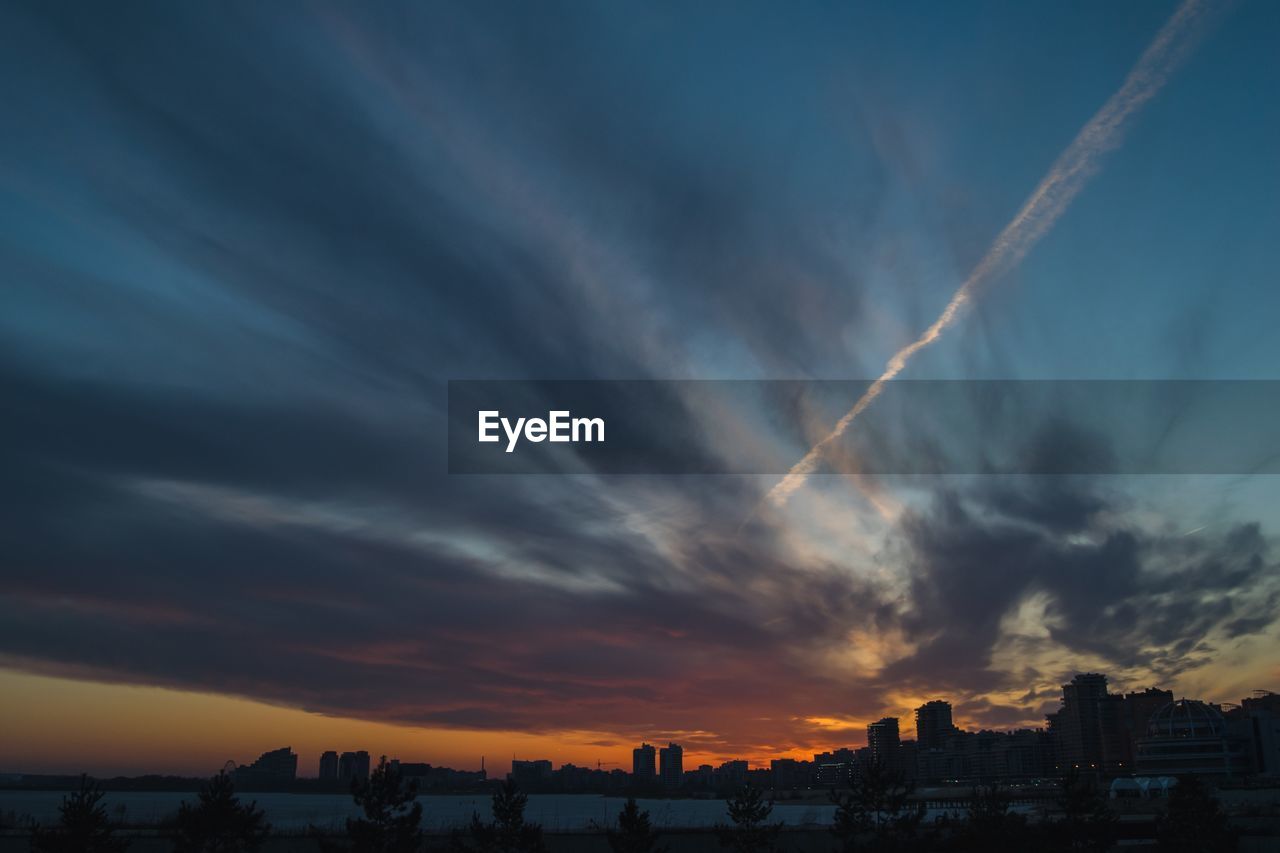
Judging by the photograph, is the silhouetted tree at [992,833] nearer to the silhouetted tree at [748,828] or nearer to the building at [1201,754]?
the silhouetted tree at [748,828]

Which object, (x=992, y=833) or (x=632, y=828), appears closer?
(x=632, y=828)

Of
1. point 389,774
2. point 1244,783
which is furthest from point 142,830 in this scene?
point 1244,783

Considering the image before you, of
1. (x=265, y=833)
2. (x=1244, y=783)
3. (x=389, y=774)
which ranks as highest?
(x=389, y=774)

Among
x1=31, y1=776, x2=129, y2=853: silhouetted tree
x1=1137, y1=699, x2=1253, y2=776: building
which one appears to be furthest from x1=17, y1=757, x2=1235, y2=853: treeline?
x1=1137, y1=699, x2=1253, y2=776: building

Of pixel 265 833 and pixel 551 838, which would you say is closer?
pixel 265 833

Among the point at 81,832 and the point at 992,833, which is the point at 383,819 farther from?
the point at 992,833

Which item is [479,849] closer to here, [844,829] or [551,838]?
[551,838]

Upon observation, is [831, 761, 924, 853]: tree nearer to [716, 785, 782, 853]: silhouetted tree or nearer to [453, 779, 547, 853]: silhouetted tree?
[716, 785, 782, 853]: silhouetted tree

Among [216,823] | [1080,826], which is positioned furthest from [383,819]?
[1080,826]
